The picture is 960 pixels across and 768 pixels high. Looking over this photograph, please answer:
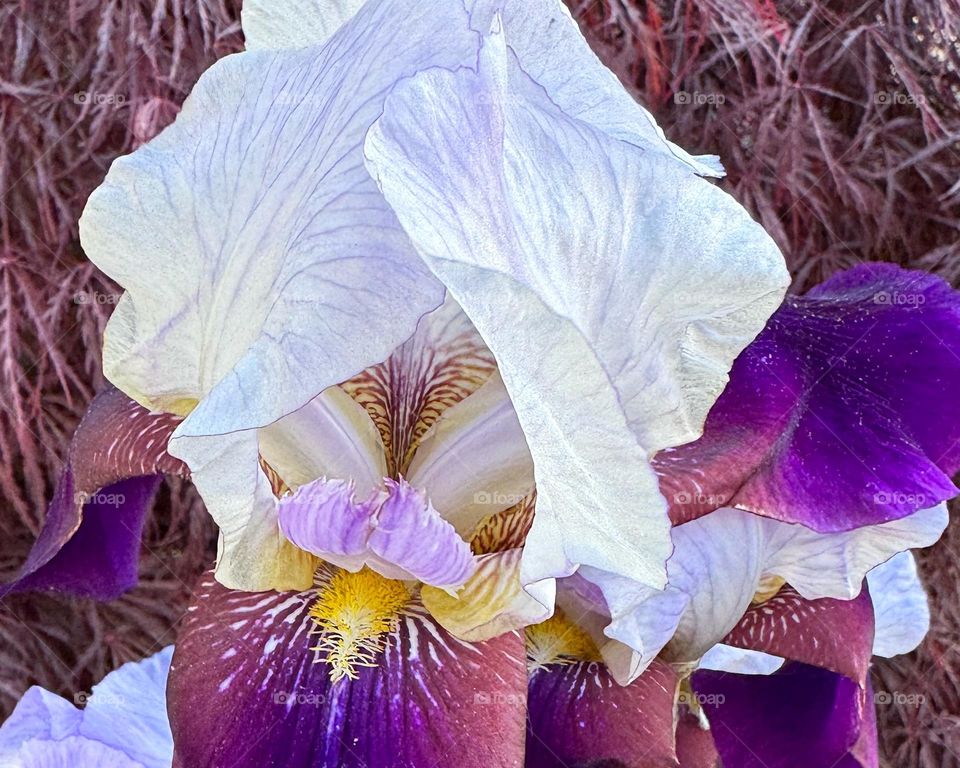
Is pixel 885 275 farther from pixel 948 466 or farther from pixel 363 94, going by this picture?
pixel 363 94

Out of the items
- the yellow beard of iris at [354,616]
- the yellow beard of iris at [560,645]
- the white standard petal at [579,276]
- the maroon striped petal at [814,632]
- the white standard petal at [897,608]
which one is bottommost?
the white standard petal at [897,608]

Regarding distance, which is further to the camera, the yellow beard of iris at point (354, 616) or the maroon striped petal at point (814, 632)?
the maroon striped petal at point (814, 632)

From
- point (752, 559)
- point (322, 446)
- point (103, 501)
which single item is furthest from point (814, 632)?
point (103, 501)

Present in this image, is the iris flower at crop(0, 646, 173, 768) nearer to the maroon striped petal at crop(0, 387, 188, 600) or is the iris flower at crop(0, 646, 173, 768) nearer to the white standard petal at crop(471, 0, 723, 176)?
the maroon striped petal at crop(0, 387, 188, 600)

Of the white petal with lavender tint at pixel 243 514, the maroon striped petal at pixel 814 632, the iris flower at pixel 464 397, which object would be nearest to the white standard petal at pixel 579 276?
the iris flower at pixel 464 397

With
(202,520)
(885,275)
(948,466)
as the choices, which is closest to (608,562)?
(948,466)

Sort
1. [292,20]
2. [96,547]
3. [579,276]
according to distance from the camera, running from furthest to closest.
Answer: [96,547] → [292,20] → [579,276]

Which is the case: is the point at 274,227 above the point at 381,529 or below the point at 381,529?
above

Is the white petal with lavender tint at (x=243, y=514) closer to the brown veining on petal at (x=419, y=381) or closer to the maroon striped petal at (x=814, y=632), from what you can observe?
the brown veining on petal at (x=419, y=381)

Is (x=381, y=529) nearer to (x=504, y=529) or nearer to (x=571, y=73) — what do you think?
(x=504, y=529)
